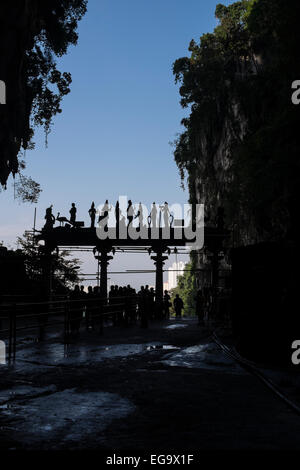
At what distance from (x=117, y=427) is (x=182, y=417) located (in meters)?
0.73

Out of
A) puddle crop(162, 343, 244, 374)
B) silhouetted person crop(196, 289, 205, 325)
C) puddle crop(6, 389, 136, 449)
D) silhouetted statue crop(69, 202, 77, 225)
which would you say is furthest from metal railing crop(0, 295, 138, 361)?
silhouetted statue crop(69, 202, 77, 225)

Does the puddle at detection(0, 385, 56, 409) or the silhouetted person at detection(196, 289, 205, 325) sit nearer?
the puddle at detection(0, 385, 56, 409)

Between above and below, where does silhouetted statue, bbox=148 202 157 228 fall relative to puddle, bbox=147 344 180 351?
above

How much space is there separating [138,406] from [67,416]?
85 cm

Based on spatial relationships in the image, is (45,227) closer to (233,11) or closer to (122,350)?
(122,350)

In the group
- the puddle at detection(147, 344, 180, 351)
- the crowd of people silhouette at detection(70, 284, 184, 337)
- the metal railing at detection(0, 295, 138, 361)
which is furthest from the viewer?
the crowd of people silhouette at detection(70, 284, 184, 337)

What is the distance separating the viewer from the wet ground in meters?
3.61

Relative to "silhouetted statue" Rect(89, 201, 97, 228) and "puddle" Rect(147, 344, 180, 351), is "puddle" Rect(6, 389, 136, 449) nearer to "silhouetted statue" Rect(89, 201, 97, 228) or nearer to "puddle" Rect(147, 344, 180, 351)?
"puddle" Rect(147, 344, 180, 351)

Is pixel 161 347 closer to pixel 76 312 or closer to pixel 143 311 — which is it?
pixel 76 312

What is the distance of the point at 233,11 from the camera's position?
45875 mm

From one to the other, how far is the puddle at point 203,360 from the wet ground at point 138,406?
0.07 ft

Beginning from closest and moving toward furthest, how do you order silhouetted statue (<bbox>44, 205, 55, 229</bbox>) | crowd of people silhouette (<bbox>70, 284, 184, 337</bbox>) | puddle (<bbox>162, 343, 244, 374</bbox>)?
puddle (<bbox>162, 343, 244, 374</bbox>) < crowd of people silhouette (<bbox>70, 284, 184, 337</bbox>) < silhouetted statue (<bbox>44, 205, 55, 229</bbox>)

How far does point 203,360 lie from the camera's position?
8.74 m

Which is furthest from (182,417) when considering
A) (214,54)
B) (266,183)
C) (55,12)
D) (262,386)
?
(214,54)
